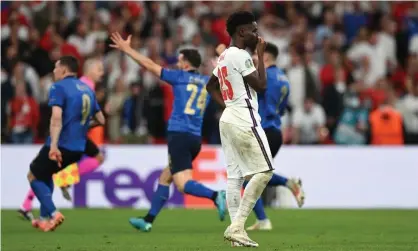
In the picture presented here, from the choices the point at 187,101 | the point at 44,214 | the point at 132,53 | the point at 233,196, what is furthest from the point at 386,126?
the point at 233,196

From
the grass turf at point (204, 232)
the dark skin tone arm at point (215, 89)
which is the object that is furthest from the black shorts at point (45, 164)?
the dark skin tone arm at point (215, 89)

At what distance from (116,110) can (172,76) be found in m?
8.39

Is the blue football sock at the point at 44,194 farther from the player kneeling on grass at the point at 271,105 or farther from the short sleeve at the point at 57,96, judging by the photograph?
the player kneeling on grass at the point at 271,105

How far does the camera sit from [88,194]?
2075 centimetres

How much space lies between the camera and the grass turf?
39.7 ft

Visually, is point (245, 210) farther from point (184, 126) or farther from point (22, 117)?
point (22, 117)

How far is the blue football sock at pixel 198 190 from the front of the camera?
14.2 meters

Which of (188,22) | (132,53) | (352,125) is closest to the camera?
(132,53)

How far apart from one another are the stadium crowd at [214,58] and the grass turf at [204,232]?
3.13 meters

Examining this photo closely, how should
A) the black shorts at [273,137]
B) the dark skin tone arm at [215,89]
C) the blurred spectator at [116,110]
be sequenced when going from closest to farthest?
1. the dark skin tone arm at [215,89]
2. the black shorts at [273,137]
3. the blurred spectator at [116,110]

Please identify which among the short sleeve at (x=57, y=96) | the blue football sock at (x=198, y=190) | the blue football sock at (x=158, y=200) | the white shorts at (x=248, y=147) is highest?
the short sleeve at (x=57, y=96)

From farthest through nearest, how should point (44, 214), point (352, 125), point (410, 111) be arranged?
point (410, 111) < point (352, 125) < point (44, 214)

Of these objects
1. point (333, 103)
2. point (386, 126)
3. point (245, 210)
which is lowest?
point (386, 126)

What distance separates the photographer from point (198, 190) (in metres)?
14.3
